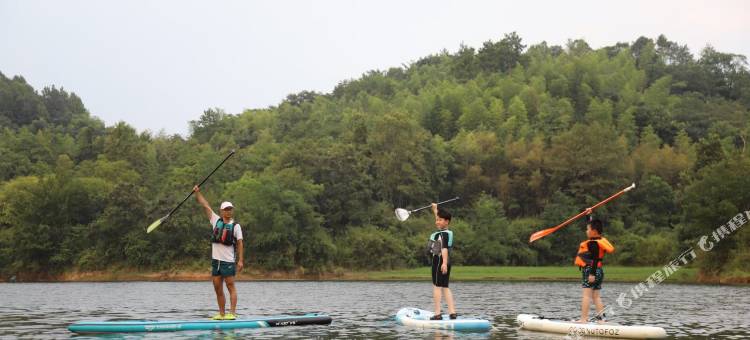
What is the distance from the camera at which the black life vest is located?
21.2 m

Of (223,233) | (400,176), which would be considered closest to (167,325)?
(223,233)

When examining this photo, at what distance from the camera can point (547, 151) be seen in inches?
4048

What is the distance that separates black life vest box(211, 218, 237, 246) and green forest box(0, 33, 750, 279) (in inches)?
1793

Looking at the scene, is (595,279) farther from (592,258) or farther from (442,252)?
(442,252)

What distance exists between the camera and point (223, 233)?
69.4 ft

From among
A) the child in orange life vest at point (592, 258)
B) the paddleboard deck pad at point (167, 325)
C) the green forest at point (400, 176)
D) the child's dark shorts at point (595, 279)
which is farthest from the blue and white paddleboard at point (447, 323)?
the green forest at point (400, 176)

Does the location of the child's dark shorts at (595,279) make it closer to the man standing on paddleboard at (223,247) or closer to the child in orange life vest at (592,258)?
the child in orange life vest at (592,258)

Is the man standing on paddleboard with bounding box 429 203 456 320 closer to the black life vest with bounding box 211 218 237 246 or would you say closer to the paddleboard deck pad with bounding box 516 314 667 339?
the paddleboard deck pad with bounding box 516 314 667 339

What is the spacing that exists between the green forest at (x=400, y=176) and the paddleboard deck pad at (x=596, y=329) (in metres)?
41.7

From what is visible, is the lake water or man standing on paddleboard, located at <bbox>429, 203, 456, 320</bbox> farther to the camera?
man standing on paddleboard, located at <bbox>429, 203, 456, 320</bbox>

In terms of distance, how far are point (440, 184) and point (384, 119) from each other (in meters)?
9.78

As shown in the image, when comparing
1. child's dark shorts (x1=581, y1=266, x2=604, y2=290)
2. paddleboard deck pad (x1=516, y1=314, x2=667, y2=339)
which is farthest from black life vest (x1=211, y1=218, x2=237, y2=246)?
child's dark shorts (x1=581, y1=266, x2=604, y2=290)

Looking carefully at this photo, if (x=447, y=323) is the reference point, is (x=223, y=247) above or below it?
above

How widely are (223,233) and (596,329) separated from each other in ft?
27.8
